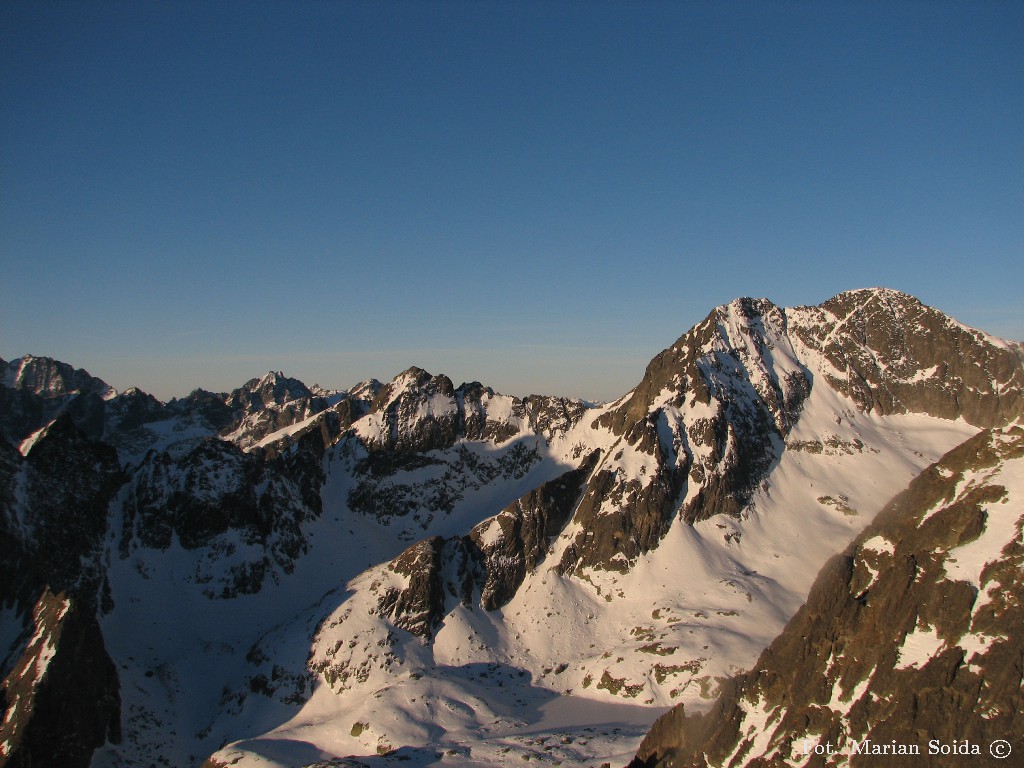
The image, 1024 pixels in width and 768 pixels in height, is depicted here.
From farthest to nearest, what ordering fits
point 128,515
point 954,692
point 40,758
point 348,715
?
point 128,515 < point 348,715 < point 40,758 < point 954,692

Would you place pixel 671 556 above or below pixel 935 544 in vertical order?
below

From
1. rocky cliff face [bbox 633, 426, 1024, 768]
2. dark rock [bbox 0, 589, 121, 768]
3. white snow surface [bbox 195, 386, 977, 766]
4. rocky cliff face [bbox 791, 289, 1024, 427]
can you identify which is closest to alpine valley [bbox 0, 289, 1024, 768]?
rocky cliff face [bbox 633, 426, 1024, 768]

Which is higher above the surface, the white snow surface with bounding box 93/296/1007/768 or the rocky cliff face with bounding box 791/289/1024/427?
the rocky cliff face with bounding box 791/289/1024/427

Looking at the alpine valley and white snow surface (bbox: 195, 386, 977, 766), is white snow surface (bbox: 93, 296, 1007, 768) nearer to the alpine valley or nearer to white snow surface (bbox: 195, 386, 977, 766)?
white snow surface (bbox: 195, 386, 977, 766)

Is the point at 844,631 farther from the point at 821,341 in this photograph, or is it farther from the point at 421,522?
the point at 821,341

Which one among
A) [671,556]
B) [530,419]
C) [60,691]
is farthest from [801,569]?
[60,691]

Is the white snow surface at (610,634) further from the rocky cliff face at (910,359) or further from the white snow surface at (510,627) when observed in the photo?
the rocky cliff face at (910,359)
